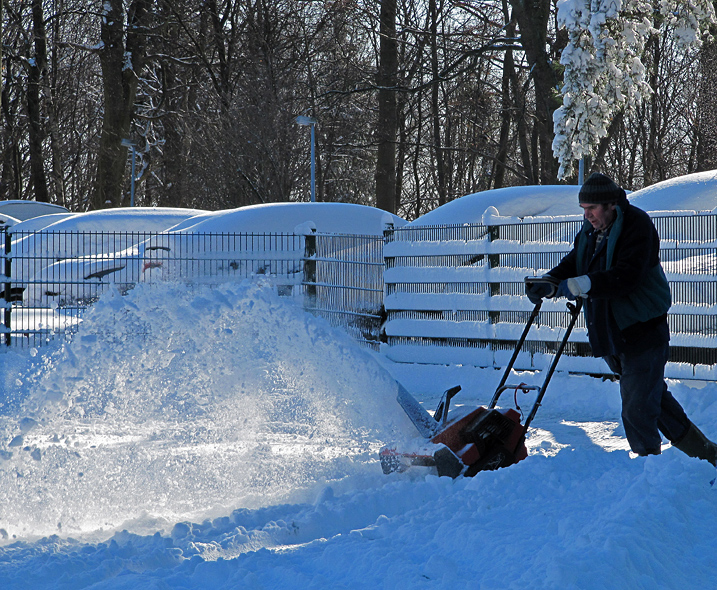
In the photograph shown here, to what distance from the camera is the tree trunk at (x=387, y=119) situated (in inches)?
900

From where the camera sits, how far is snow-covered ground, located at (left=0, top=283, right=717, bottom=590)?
123 inches

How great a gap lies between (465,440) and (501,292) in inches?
186

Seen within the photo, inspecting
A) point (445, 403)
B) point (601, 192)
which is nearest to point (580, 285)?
point (601, 192)

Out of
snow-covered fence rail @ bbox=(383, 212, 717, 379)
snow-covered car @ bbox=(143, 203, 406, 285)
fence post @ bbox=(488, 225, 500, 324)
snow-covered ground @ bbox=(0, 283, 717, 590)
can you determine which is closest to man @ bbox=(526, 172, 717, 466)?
snow-covered ground @ bbox=(0, 283, 717, 590)

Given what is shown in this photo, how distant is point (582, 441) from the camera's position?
582 cm

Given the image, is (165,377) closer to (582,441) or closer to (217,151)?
(582,441)

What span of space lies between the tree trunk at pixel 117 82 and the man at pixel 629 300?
2329 cm

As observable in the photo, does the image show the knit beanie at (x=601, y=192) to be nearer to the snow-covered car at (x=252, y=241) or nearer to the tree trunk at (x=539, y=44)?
the snow-covered car at (x=252, y=241)

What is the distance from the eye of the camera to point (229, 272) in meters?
11.0

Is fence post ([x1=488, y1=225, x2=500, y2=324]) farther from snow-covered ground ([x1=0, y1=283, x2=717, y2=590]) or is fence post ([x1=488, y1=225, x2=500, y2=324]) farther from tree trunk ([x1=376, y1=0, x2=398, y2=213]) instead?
tree trunk ([x1=376, y1=0, x2=398, y2=213])

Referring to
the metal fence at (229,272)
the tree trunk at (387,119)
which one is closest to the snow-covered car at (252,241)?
the metal fence at (229,272)

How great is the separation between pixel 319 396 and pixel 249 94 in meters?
19.7

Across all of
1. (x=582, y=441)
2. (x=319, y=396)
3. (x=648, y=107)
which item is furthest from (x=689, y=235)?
(x=648, y=107)

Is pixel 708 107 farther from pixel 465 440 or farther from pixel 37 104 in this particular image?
pixel 37 104
